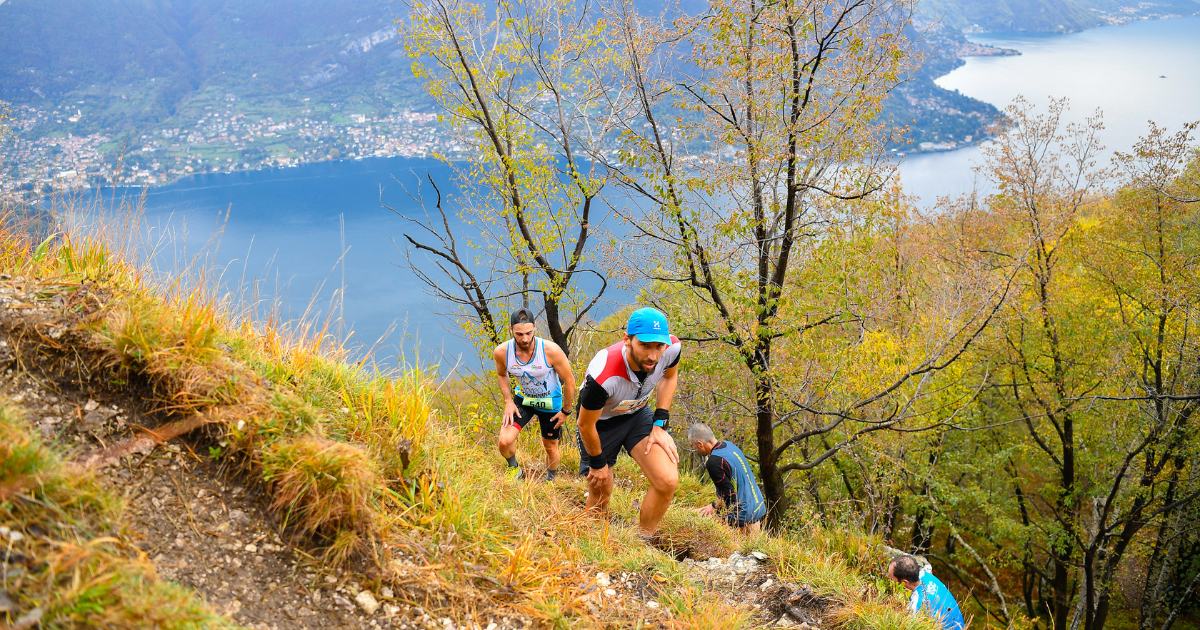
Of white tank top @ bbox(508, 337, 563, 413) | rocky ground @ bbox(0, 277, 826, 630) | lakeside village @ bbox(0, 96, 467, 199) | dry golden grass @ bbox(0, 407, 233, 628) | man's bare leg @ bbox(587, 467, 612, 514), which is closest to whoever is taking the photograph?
dry golden grass @ bbox(0, 407, 233, 628)

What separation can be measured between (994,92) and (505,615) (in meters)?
132

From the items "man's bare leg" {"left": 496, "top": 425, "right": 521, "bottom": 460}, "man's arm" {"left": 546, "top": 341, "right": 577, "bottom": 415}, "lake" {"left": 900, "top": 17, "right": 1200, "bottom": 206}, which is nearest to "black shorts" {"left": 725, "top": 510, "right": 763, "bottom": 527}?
"man's arm" {"left": 546, "top": 341, "right": 577, "bottom": 415}

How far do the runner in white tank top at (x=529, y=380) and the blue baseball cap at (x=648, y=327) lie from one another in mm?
1660

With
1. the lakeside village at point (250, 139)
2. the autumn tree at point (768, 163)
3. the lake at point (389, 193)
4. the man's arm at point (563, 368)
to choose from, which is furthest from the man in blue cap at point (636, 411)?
the lakeside village at point (250, 139)

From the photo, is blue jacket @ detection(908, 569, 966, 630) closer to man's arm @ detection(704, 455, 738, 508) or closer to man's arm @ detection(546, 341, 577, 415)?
man's arm @ detection(704, 455, 738, 508)

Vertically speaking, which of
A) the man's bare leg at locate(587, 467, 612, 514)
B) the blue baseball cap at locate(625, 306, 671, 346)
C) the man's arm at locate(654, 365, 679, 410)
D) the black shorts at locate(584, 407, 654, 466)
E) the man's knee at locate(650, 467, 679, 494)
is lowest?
the man's bare leg at locate(587, 467, 612, 514)

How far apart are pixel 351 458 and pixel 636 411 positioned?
2513 mm

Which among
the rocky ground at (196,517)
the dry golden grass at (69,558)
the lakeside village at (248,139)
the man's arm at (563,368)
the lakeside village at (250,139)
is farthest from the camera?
the lakeside village at (248,139)

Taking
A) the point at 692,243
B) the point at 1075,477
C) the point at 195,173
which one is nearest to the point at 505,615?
the point at 692,243

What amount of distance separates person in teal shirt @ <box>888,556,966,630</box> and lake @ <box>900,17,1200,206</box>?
40801 millimetres

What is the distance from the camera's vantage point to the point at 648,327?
4465 millimetres

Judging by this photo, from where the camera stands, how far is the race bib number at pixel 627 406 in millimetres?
4926

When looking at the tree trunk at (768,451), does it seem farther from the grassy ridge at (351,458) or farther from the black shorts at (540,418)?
the grassy ridge at (351,458)

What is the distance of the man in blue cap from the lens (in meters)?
4.54
